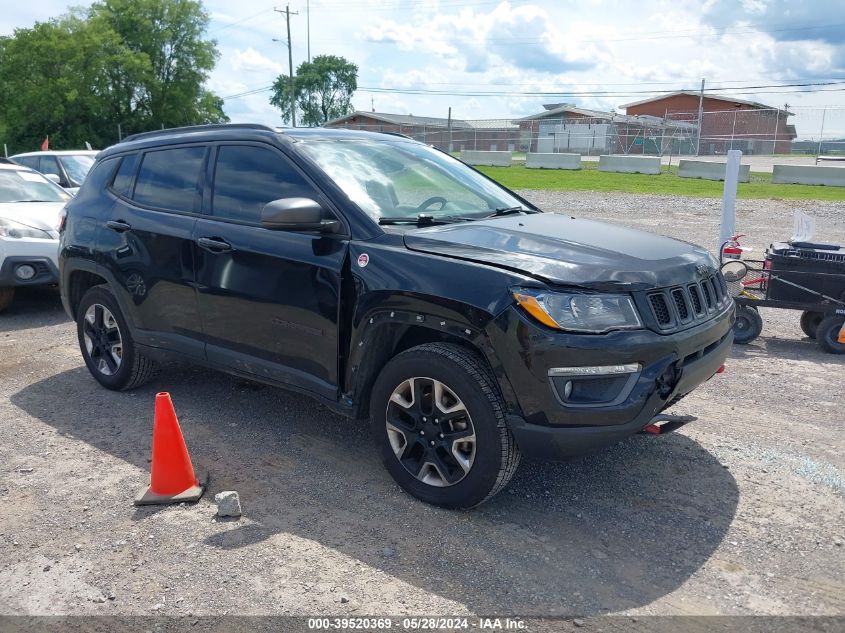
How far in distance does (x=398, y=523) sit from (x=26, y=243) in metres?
6.55

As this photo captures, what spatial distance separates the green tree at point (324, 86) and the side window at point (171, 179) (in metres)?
99.9

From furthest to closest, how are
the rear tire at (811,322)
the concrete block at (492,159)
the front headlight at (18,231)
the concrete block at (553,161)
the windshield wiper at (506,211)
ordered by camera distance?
1. the concrete block at (492,159)
2. the concrete block at (553,161)
3. the front headlight at (18,231)
4. the rear tire at (811,322)
5. the windshield wiper at (506,211)

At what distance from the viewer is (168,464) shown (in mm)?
4070

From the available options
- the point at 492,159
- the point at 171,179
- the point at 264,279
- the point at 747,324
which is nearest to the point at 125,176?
the point at 171,179

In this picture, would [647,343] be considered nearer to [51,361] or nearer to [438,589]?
[438,589]

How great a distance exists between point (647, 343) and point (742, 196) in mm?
19439

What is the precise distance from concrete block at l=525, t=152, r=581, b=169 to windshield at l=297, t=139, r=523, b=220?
28100 mm

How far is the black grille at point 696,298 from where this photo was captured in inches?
151

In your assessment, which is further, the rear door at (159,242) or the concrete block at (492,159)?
the concrete block at (492,159)

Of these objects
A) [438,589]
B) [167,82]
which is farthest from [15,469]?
[167,82]

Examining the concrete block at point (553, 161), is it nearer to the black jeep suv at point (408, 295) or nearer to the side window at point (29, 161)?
the side window at point (29, 161)

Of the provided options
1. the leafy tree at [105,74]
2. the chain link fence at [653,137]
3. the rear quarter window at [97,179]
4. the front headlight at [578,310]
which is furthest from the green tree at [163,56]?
the front headlight at [578,310]

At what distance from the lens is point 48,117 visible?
54.3 meters

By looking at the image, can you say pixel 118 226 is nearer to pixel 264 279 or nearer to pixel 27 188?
pixel 264 279
